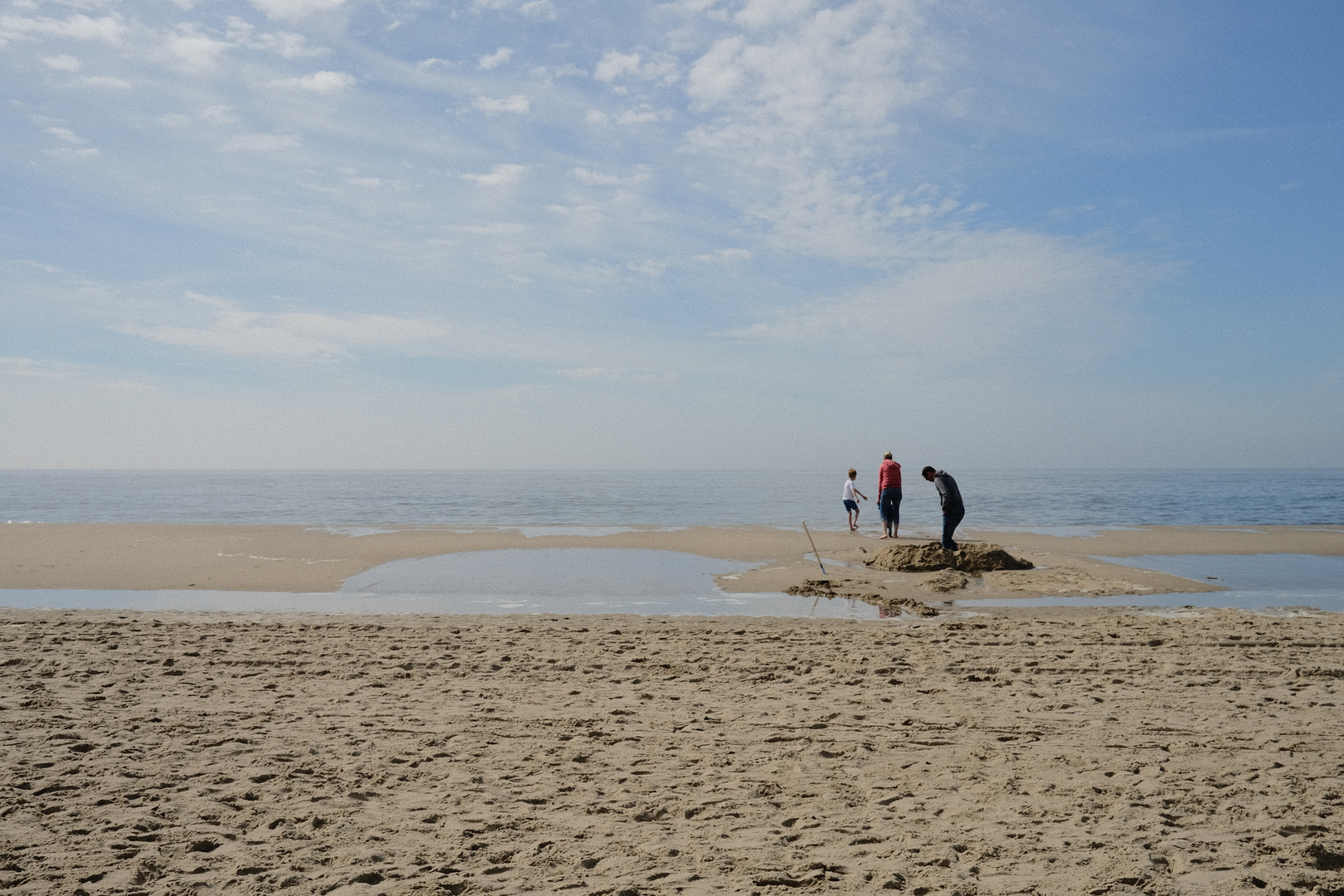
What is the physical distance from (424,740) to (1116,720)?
17.2 feet

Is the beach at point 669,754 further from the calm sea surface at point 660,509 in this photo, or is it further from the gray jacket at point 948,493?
the calm sea surface at point 660,509

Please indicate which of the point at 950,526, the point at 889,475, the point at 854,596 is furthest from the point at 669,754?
the point at 889,475

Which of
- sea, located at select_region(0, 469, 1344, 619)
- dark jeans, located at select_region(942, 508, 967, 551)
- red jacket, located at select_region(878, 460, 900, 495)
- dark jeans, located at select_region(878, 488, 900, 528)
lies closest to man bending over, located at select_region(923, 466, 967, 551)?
dark jeans, located at select_region(942, 508, 967, 551)

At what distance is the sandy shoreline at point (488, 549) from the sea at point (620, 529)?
2.49 ft

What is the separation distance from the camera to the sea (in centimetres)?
1152

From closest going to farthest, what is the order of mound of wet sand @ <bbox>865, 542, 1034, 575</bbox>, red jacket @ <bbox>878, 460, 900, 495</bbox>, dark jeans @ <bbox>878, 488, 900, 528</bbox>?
1. mound of wet sand @ <bbox>865, 542, 1034, 575</bbox>
2. red jacket @ <bbox>878, 460, 900, 495</bbox>
3. dark jeans @ <bbox>878, 488, 900, 528</bbox>

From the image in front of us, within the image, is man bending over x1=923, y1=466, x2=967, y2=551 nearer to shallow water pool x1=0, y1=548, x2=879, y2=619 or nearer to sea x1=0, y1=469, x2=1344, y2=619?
sea x1=0, y1=469, x2=1344, y2=619

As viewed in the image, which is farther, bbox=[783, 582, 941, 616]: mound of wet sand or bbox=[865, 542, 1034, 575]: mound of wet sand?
bbox=[865, 542, 1034, 575]: mound of wet sand

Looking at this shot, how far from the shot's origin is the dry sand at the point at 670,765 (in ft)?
12.5

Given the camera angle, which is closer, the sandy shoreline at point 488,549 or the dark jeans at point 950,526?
the sandy shoreline at point 488,549

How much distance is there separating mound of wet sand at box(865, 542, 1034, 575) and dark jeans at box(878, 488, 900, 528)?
4.52 m

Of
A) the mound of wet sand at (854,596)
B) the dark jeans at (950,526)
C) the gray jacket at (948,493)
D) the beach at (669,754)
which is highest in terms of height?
the gray jacket at (948,493)

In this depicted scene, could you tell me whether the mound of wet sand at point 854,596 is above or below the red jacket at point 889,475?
below

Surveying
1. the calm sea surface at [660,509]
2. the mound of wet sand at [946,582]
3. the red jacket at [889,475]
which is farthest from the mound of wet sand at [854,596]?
the calm sea surface at [660,509]
